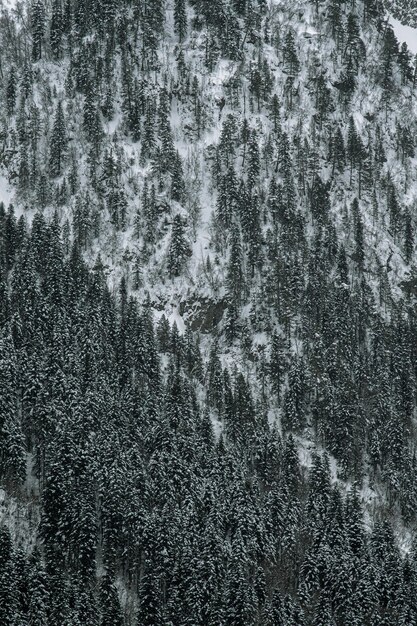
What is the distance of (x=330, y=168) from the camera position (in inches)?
6275

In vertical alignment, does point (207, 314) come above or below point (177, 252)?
below

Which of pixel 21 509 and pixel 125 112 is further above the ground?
pixel 125 112

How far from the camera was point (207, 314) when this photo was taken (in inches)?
5241

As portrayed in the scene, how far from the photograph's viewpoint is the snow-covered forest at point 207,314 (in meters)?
80.1

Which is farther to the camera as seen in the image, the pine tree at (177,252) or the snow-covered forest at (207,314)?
the pine tree at (177,252)

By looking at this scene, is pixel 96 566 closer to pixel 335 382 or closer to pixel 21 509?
pixel 21 509

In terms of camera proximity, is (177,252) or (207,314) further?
(177,252)

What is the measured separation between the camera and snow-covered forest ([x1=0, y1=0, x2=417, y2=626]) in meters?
80.1

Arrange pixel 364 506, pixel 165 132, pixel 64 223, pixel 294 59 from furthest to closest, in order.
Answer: pixel 294 59, pixel 165 132, pixel 64 223, pixel 364 506

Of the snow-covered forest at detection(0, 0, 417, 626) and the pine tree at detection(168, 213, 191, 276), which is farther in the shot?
the pine tree at detection(168, 213, 191, 276)

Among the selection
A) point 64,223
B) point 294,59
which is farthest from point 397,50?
point 64,223

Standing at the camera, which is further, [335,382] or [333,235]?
[333,235]

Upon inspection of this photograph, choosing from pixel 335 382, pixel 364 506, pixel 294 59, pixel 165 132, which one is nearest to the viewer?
pixel 364 506

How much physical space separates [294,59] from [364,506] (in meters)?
114
